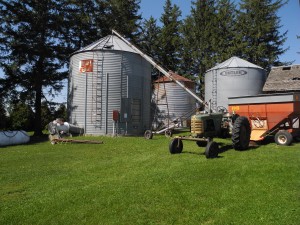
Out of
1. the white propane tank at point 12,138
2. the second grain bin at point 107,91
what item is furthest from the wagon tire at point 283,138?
the white propane tank at point 12,138

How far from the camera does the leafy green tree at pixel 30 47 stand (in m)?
26.3

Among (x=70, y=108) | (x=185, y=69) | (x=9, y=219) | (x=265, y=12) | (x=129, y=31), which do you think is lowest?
→ (x=9, y=219)

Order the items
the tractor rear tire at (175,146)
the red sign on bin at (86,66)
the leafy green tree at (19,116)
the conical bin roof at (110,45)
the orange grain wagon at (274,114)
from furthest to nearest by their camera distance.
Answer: the leafy green tree at (19,116) → the conical bin roof at (110,45) → the red sign on bin at (86,66) → the orange grain wagon at (274,114) → the tractor rear tire at (175,146)

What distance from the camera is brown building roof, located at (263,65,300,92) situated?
979 inches

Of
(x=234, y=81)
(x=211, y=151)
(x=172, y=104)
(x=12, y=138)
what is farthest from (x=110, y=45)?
(x=211, y=151)

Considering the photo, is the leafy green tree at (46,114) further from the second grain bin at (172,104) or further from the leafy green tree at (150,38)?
the leafy green tree at (150,38)

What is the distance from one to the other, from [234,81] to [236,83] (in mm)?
221

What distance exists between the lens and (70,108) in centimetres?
2542

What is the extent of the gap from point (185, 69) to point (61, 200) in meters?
42.7

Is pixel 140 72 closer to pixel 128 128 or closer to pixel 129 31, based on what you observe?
pixel 128 128

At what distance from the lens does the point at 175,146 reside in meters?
12.3

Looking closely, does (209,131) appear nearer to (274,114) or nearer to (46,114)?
(274,114)

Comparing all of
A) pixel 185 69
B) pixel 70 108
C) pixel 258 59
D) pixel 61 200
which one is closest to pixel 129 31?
pixel 185 69

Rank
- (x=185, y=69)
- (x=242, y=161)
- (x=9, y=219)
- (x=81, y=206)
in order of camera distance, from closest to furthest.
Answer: (x=9, y=219)
(x=81, y=206)
(x=242, y=161)
(x=185, y=69)
